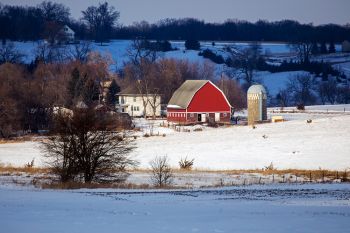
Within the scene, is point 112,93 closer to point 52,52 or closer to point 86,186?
point 52,52

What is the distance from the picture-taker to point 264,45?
175625 mm

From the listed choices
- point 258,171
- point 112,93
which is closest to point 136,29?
point 112,93

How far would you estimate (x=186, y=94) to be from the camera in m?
72.6

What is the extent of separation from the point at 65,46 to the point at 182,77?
5529 cm

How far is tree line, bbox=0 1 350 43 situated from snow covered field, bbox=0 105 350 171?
98165mm

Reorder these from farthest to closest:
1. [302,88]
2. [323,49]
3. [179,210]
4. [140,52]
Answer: [323,49] < [140,52] < [302,88] < [179,210]

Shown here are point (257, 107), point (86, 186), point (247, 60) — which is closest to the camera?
point (86, 186)

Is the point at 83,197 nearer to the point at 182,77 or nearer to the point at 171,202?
the point at 171,202

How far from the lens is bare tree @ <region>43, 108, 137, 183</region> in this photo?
28.8 m

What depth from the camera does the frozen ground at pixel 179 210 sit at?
54.1ft

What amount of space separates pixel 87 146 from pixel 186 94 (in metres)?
44.0

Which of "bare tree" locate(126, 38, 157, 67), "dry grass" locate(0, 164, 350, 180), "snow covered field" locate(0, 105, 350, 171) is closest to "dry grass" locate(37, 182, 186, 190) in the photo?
"dry grass" locate(0, 164, 350, 180)

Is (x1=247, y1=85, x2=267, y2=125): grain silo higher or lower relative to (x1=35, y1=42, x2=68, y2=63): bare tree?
lower

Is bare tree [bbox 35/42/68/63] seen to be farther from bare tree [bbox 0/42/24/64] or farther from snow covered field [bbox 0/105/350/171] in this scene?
snow covered field [bbox 0/105/350/171]
